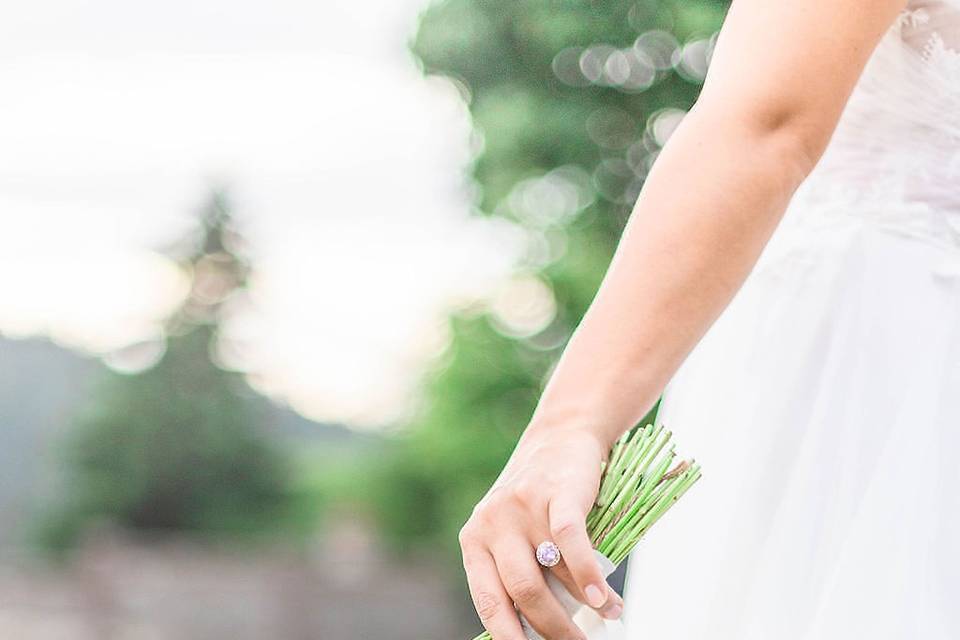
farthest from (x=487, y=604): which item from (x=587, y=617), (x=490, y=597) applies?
(x=587, y=617)

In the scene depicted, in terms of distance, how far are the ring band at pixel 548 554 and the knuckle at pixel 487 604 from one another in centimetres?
5

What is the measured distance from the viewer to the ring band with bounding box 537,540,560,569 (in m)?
1.03

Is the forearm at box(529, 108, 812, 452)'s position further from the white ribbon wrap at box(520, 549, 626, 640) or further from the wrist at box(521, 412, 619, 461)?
the white ribbon wrap at box(520, 549, 626, 640)

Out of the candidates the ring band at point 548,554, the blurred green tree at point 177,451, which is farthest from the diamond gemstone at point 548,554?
the blurred green tree at point 177,451

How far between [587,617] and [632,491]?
0.11 meters

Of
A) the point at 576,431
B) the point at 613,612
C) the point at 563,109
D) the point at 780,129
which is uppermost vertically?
the point at 563,109

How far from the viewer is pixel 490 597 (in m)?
1.05

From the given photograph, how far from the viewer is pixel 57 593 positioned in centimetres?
2084

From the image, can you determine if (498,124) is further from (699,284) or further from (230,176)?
(230,176)

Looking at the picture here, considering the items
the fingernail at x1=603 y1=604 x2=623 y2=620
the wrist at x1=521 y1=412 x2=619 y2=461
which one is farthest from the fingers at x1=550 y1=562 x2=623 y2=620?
the wrist at x1=521 y1=412 x2=619 y2=461

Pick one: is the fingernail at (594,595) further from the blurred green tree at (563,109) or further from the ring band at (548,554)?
the blurred green tree at (563,109)

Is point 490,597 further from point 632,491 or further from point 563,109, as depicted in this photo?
point 563,109

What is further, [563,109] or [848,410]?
[563,109]

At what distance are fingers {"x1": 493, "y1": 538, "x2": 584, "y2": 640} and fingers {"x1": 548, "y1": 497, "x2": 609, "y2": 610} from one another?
24 millimetres
